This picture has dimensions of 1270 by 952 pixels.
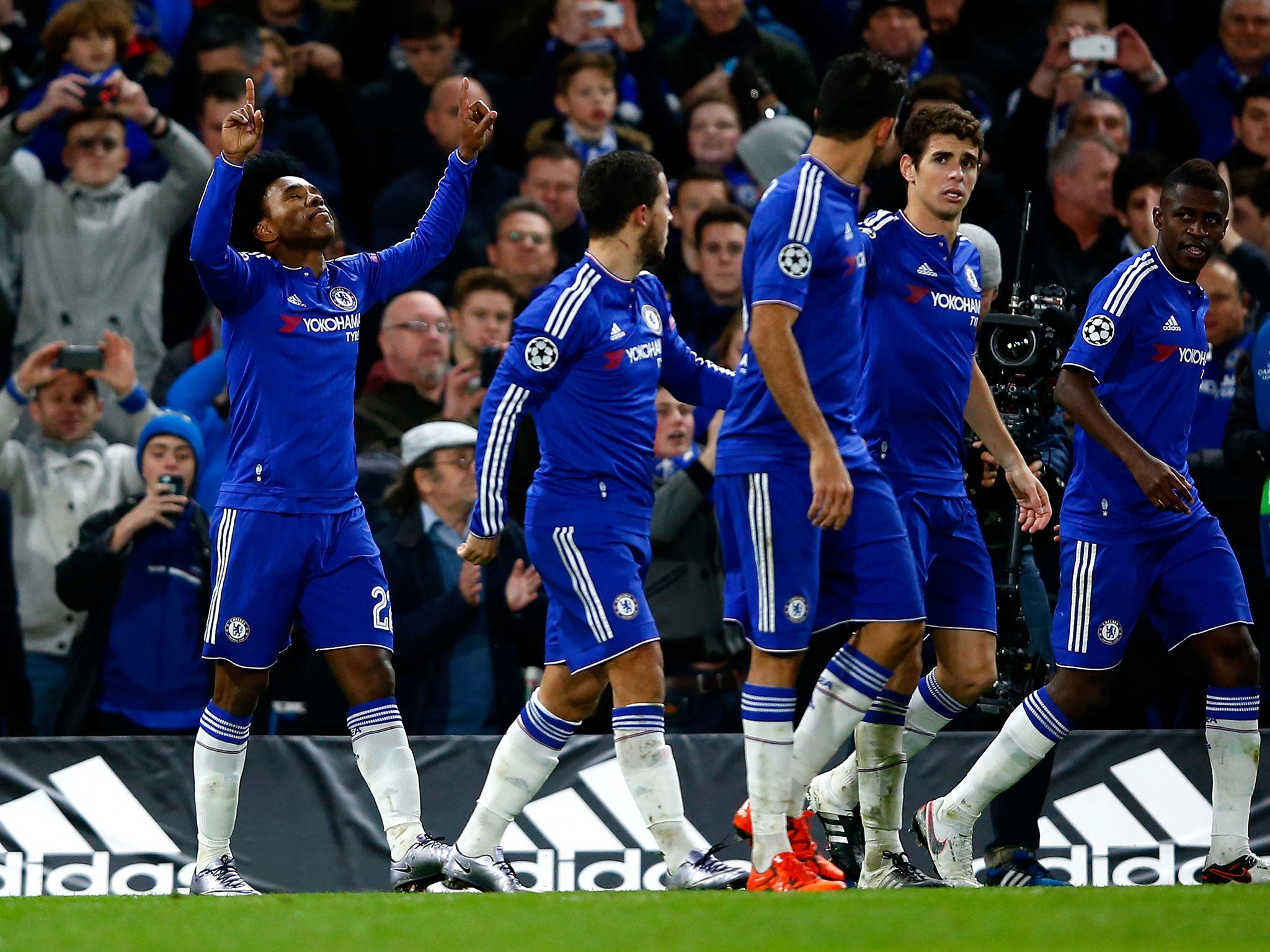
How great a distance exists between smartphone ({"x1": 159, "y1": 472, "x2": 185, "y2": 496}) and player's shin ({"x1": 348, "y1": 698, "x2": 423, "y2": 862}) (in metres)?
2.56

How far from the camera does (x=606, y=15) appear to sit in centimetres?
1098

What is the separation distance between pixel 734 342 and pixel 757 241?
11.7ft

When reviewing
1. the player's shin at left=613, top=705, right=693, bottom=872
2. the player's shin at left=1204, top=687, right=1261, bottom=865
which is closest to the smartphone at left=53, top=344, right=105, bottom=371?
the player's shin at left=613, top=705, right=693, bottom=872

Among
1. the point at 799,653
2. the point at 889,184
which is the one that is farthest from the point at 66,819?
the point at 889,184

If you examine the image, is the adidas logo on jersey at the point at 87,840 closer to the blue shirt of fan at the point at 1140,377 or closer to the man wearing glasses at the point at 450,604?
the man wearing glasses at the point at 450,604

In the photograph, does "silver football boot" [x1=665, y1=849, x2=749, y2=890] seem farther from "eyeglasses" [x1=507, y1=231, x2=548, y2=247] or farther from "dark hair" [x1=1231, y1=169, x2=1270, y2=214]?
"dark hair" [x1=1231, y1=169, x2=1270, y2=214]

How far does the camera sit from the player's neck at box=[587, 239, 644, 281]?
6.11 metres

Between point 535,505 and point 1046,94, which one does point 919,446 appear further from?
point 1046,94

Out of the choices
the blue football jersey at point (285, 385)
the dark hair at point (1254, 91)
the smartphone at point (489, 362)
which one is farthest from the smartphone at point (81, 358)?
the dark hair at point (1254, 91)

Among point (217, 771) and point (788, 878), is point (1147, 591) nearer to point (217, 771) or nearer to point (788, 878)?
point (788, 878)

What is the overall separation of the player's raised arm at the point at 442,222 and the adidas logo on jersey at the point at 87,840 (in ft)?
8.51

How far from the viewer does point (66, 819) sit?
25.1 feet

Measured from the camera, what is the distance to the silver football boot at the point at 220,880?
6111mm

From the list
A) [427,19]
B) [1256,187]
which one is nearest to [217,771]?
[427,19]
